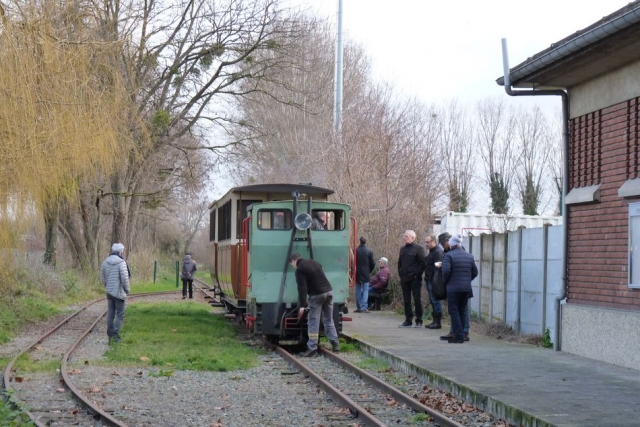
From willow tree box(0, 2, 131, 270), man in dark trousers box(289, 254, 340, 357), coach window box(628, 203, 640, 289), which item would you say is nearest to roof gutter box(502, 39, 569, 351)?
coach window box(628, 203, 640, 289)

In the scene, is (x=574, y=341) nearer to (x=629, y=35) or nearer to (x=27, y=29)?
(x=629, y=35)

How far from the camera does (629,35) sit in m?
11.0

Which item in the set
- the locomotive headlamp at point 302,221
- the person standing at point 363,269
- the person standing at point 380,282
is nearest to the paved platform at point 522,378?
the locomotive headlamp at point 302,221

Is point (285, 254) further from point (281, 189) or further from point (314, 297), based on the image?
point (281, 189)

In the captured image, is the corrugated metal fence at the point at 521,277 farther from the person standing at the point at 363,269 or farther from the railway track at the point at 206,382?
the person standing at the point at 363,269

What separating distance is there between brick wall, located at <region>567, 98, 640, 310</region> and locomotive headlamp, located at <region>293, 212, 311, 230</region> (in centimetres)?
431

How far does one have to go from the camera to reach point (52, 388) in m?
11.7

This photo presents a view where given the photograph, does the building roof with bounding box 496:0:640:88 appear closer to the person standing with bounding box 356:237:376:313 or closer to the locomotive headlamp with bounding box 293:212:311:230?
the locomotive headlamp with bounding box 293:212:311:230

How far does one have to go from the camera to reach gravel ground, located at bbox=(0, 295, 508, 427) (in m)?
9.71

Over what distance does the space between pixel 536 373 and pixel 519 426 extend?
2.99 meters

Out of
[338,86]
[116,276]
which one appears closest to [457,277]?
[116,276]

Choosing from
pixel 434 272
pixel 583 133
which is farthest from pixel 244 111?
pixel 583 133

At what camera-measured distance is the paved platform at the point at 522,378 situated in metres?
8.91

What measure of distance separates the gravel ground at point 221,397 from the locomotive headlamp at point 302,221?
2606mm
